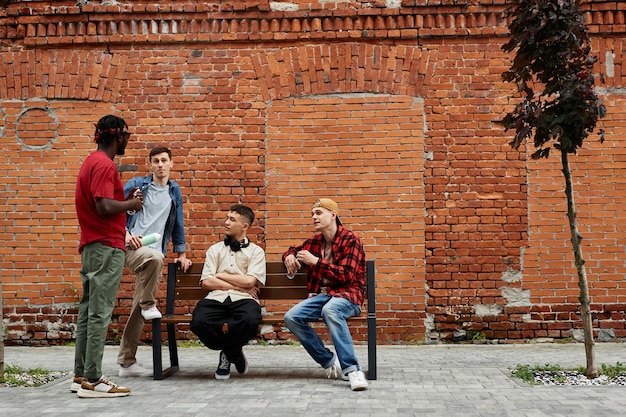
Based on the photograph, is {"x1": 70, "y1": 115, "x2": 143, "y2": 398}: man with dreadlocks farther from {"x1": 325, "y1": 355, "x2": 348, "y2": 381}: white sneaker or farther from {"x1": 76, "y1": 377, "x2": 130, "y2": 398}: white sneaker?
{"x1": 325, "y1": 355, "x2": 348, "y2": 381}: white sneaker

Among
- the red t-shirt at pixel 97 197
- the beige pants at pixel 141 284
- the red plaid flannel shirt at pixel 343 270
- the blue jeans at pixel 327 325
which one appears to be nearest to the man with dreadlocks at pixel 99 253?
the red t-shirt at pixel 97 197

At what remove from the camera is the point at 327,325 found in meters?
6.18

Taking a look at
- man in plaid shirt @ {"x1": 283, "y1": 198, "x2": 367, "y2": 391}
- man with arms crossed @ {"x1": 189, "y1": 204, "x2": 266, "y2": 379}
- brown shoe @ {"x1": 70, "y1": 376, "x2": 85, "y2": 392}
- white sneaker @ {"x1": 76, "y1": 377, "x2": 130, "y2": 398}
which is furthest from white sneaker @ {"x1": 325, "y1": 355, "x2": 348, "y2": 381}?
brown shoe @ {"x1": 70, "y1": 376, "x2": 85, "y2": 392}

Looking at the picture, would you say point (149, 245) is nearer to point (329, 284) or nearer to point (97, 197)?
point (97, 197)

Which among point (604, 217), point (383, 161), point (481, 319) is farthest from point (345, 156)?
point (604, 217)

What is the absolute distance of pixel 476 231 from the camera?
8906mm

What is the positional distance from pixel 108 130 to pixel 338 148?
384 centimetres

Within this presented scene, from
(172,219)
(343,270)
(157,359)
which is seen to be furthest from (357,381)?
(172,219)

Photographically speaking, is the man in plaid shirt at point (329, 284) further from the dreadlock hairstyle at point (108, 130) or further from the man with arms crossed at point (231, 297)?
the dreadlock hairstyle at point (108, 130)

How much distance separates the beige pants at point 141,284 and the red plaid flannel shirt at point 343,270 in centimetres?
132

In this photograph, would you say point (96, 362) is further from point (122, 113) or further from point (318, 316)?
point (122, 113)

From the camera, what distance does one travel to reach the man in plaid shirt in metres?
6.22

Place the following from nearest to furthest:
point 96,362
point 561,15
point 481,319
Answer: point 96,362 < point 561,15 < point 481,319

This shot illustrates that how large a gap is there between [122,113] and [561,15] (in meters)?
5.31
